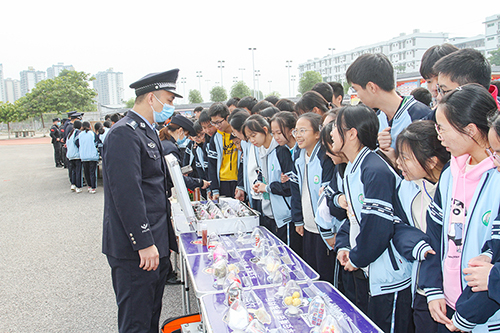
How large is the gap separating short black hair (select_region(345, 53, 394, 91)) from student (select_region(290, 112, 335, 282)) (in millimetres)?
562

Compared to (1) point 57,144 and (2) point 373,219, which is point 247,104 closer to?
(2) point 373,219

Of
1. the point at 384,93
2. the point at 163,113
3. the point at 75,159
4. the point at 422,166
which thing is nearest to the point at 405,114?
the point at 384,93

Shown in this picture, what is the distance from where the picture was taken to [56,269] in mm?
4562

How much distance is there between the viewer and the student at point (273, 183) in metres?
3.11

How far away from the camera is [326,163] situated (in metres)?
2.67

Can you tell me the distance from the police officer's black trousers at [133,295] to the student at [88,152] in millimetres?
7901

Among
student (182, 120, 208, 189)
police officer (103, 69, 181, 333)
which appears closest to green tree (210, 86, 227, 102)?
student (182, 120, 208, 189)

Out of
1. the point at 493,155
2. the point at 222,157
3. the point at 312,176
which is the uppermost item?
the point at 493,155

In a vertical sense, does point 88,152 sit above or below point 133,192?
above

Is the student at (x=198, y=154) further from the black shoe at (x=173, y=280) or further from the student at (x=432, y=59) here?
the student at (x=432, y=59)

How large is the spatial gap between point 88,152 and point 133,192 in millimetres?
8119

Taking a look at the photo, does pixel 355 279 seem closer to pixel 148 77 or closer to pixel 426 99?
pixel 148 77

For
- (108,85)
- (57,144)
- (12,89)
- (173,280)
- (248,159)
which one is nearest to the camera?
(248,159)

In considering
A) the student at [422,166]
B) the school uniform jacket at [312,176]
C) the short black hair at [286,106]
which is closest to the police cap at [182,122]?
the short black hair at [286,106]
